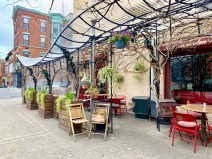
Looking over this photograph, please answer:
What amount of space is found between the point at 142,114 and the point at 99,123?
8.53ft

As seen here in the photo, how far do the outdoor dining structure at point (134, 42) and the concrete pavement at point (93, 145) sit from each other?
715 mm

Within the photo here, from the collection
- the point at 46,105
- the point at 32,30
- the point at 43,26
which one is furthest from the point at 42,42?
the point at 46,105

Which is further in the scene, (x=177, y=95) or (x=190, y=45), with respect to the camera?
(x=177, y=95)

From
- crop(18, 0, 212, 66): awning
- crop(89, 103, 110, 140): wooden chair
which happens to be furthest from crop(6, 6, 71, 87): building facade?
crop(89, 103, 110, 140): wooden chair

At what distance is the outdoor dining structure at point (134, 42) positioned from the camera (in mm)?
4652

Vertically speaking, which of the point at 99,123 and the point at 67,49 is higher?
the point at 67,49

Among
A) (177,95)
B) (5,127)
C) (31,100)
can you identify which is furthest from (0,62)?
(177,95)

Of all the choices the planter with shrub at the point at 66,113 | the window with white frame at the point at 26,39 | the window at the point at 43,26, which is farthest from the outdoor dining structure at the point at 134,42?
the window at the point at 43,26

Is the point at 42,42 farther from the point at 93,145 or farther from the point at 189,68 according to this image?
the point at 93,145

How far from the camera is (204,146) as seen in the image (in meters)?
3.91

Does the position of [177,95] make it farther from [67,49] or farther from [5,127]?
[5,127]

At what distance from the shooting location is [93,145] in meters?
3.98

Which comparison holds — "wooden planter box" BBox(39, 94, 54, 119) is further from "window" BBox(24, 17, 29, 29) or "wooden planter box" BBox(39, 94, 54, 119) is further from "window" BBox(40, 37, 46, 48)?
"window" BBox(24, 17, 29, 29)

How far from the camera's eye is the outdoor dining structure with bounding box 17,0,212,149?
4.65 metres
